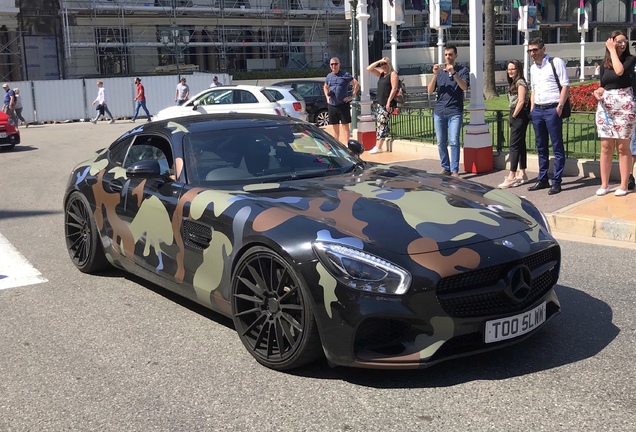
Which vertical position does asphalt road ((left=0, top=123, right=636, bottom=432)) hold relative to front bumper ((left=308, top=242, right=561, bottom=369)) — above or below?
below

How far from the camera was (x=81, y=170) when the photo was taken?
711 cm

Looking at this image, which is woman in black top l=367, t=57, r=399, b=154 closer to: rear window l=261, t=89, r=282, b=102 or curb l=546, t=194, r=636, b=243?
rear window l=261, t=89, r=282, b=102

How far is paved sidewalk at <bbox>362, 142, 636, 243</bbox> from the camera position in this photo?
7980mm

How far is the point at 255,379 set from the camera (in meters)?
4.46

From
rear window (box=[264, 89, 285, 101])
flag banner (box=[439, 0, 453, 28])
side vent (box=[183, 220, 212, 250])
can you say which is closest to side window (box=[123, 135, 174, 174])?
side vent (box=[183, 220, 212, 250])

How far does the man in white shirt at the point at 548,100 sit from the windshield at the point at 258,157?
4528 mm

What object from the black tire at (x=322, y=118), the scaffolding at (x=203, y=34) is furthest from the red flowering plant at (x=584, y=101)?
the scaffolding at (x=203, y=34)

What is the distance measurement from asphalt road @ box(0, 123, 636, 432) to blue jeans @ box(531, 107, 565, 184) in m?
3.71

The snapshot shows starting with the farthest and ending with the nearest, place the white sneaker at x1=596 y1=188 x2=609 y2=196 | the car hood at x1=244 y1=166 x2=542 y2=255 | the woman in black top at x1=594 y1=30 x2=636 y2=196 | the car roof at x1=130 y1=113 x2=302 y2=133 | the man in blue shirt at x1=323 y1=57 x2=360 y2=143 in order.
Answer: the man in blue shirt at x1=323 y1=57 x2=360 y2=143, the white sneaker at x1=596 y1=188 x2=609 y2=196, the woman in black top at x1=594 y1=30 x2=636 y2=196, the car roof at x1=130 y1=113 x2=302 y2=133, the car hood at x1=244 y1=166 x2=542 y2=255

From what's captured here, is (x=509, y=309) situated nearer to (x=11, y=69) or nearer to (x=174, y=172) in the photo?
(x=174, y=172)

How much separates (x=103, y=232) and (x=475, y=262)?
3581 millimetres

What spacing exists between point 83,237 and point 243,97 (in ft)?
46.7

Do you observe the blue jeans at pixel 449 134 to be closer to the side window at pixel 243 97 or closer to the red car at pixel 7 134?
the side window at pixel 243 97

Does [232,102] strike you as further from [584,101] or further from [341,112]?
[584,101]
